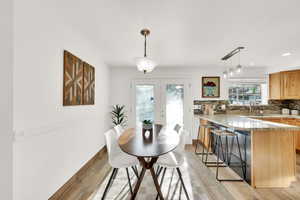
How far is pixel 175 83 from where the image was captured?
193 inches

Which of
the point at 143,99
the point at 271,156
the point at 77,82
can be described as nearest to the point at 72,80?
the point at 77,82

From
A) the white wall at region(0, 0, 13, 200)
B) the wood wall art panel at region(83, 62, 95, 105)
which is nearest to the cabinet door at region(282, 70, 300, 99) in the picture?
the wood wall art panel at region(83, 62, 95, 105)

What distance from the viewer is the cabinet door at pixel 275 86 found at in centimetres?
463

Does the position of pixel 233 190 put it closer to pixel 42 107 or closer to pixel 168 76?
pixel 42 107

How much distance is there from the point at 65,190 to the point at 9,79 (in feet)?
7.66

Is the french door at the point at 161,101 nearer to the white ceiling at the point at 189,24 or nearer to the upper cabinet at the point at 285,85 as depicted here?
the white ceiling at the point at 189,24

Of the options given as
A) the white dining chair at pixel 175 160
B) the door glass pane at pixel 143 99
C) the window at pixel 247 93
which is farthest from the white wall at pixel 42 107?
the window at pixel 247 93

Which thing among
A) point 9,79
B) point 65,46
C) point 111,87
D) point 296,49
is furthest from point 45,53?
point 296,49

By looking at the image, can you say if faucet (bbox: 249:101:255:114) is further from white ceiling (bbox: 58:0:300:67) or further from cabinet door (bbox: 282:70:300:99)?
white ceiling (bbox: 58:0:300:67)

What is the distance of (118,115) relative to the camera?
4.42 m

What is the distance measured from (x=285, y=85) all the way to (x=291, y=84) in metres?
0.14

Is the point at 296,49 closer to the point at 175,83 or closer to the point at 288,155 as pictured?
the point at 288,155

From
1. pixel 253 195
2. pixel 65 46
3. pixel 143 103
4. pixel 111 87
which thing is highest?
pixel 65 46

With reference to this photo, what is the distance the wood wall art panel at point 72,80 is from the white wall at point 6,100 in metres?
1.88
